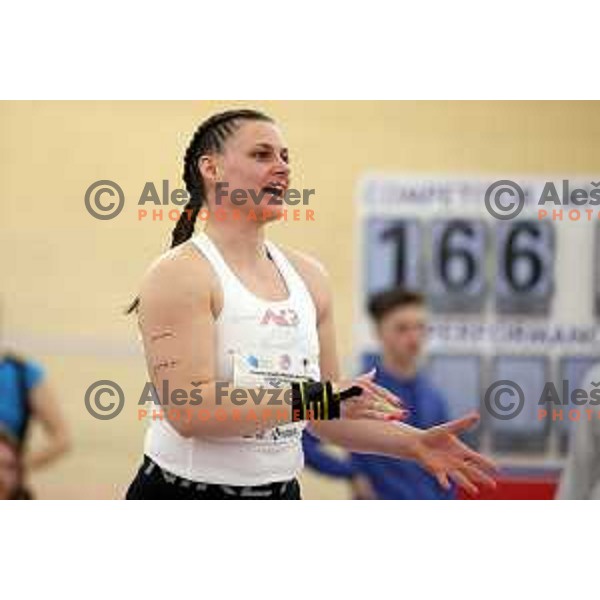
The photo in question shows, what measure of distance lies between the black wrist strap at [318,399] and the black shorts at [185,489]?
0.22 meters

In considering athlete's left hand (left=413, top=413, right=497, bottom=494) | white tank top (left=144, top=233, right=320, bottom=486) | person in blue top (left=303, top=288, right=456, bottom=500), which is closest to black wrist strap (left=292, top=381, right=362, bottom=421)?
white tank top (left=144, top=233, right=320, bottom=486)

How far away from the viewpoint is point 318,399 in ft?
7.00

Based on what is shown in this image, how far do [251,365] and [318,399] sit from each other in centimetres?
23

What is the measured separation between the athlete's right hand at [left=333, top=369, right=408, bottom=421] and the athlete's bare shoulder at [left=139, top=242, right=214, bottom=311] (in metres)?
0.33

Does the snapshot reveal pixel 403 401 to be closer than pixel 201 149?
No

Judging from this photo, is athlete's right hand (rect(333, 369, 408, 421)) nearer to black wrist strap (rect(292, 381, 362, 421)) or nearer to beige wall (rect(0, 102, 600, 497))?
black wrist strap (rect(292, 381, 362, 421))

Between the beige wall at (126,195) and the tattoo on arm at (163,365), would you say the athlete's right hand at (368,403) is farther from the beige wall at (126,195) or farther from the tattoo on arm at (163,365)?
Result: the beige wall at (126,195)

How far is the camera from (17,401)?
3.24 metres

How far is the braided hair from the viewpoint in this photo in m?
2.40

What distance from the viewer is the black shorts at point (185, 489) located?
7.34 ft

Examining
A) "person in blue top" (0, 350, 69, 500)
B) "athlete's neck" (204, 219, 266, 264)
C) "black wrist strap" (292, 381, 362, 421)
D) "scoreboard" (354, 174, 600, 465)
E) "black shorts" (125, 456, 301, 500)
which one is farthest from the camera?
"scoreboard" (354, 174, 600, 465)

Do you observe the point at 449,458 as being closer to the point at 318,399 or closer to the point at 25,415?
the point at 318,399

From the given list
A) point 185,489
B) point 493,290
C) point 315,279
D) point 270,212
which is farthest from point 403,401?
point 185,489

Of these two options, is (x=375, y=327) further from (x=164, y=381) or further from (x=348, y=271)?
(x=164, y=381)
